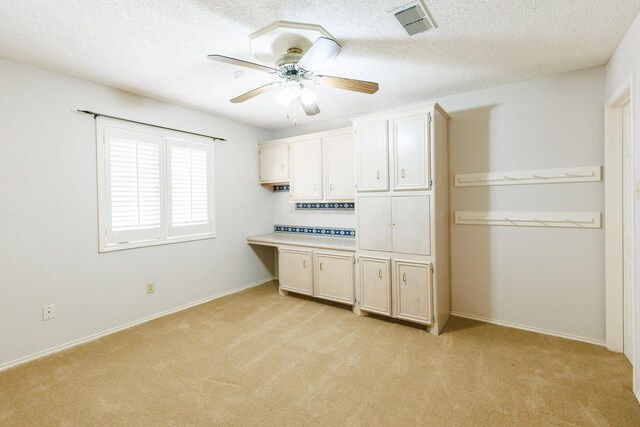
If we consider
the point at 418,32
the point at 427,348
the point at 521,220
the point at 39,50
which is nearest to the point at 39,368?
the point at 39,50

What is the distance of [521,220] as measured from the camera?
9.55ft

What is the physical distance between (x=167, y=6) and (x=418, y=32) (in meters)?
1.61

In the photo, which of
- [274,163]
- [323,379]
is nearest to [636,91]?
[323,379]

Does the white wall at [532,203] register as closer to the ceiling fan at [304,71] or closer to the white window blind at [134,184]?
the ceiling fan at [304,71]

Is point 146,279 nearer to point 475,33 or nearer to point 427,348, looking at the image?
point 427,348

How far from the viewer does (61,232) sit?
265 cm

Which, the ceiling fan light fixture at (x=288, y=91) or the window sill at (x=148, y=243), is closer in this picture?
the ceiling fan light fixture at (x=288, y=91)

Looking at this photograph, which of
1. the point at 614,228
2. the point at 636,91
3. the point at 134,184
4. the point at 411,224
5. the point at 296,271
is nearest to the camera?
the point at 636,91

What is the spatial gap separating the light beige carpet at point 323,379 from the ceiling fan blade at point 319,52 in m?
2.22

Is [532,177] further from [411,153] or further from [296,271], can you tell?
[296,271]

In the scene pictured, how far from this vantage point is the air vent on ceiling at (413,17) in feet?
5.82

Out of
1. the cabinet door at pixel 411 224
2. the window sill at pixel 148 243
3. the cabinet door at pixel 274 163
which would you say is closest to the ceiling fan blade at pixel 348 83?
the cabinet door at pixel 411 224

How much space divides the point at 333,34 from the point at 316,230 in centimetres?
282

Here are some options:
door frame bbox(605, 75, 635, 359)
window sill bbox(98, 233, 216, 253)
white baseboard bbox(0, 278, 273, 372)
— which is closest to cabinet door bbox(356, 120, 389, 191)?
door frame bbox(605, 75, 635, 359)
